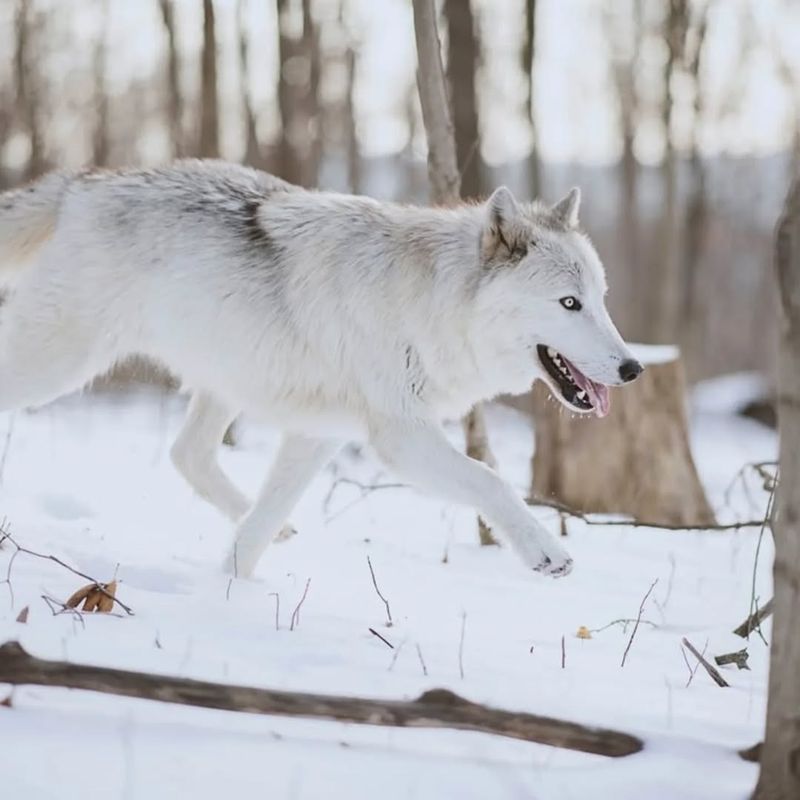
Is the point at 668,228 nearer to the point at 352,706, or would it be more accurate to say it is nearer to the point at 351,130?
the point at 351,130

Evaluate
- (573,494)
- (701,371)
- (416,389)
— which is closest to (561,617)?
(416,389)

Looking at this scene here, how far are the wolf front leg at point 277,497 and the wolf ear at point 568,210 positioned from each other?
144cm

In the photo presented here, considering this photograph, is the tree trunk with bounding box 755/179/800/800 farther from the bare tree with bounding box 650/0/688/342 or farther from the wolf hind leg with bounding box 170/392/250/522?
the bare tree with bounding box 650/0/688/342

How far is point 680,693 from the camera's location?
10.9 ft

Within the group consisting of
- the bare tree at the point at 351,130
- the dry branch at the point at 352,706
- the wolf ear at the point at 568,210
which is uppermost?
the bare tree at the point at 351,130

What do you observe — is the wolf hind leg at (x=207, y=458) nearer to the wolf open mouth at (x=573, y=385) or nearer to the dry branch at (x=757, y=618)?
the wolf open mouth at (x=573, y=385)

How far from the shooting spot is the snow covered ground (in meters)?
2.40

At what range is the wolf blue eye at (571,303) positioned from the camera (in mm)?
4215

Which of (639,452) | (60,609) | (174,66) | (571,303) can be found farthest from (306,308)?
(174,66)

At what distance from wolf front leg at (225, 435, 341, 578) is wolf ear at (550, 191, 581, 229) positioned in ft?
4.74

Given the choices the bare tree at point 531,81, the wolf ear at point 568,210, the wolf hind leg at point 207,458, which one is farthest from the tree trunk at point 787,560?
the bare tree at point 531,81

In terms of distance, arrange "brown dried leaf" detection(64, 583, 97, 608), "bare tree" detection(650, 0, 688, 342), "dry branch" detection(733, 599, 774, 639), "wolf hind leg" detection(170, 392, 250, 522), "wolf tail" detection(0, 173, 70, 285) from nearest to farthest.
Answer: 1. "brown dried leaf" detection(64, 583, 97, 608)
2. "dry branch" detection(733, 599, 774, 639)
3. "wolf tail" detection(0, 173, 70, 285)
4. "wolf hind leg" detection(170, 392, 250, 522)
5. "bare tree" detection(650, 0, 688, 342)

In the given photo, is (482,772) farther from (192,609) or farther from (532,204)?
(532,204)

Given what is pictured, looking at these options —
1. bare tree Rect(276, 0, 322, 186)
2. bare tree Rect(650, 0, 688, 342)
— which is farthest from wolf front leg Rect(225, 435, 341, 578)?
bare tree Rect(650, 0, 688, 342)
